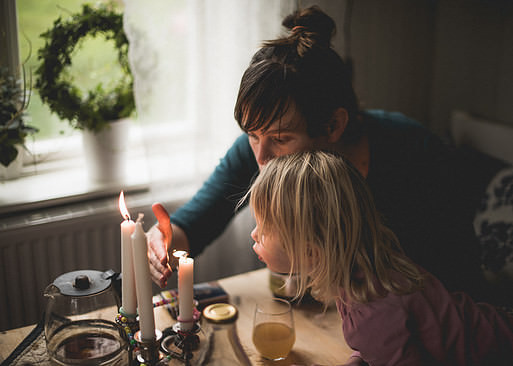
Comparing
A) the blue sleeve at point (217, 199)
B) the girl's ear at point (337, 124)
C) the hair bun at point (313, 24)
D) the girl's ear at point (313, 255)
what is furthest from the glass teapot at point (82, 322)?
the hair bun at point (313, 24)

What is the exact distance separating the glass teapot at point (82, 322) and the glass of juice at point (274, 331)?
0.29m

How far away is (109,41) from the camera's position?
1.88 metres

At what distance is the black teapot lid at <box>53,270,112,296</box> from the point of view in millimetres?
931

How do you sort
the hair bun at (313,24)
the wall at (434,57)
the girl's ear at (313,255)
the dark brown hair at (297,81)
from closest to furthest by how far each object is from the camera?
the girl's ear at (313,255) < the dark brown hair at (297,81) < the hair bun at (313,24) < the wall at (434,57)

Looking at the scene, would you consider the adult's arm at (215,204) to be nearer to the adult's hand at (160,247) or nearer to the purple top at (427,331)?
the adult's hand at (160,247)

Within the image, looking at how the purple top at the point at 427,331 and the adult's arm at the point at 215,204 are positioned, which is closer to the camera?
the purple top at the point at 427,331

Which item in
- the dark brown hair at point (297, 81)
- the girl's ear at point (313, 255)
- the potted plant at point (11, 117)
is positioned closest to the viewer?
the girl's ear at point (313, 255)

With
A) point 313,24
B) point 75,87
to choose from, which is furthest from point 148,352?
point 75,87

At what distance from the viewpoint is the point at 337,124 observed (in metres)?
1.26

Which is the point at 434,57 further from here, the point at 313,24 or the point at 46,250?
the point at 46,250

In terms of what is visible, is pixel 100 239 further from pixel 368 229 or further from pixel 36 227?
pixel 368 229

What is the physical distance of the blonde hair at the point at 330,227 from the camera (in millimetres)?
990

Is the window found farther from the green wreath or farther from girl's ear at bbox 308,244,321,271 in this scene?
girl's ear at bbox 308,244,321,271

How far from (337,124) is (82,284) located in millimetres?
711
